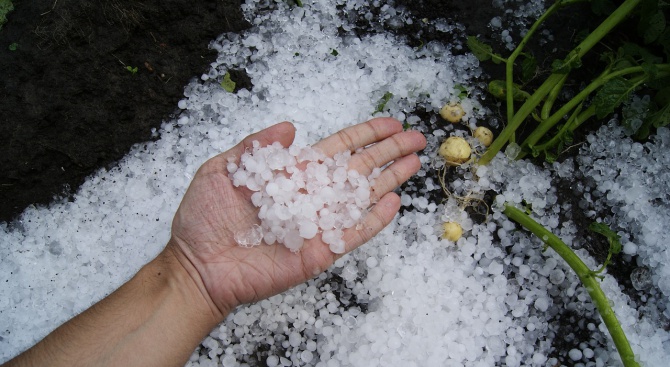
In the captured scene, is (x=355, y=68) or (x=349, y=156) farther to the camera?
(x=355, y=68)

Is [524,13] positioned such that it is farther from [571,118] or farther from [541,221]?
[541,221]

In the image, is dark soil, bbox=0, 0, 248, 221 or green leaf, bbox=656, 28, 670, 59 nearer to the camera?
green leaf, bbox=656, 28, 670, 59

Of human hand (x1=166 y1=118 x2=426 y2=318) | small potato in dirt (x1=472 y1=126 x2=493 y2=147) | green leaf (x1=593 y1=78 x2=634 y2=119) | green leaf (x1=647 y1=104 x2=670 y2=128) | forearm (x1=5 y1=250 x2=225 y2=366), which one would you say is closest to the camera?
forearm (x1=5 y1=250 x2=225 y2=366)

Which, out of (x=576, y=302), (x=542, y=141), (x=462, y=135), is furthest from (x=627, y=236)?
(x=462, y=135)

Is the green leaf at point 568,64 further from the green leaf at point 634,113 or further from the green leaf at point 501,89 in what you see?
the green leaf at point 634,113

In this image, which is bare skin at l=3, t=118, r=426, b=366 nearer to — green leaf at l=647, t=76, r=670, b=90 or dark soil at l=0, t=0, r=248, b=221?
dark soil at l=0, t=0, r=248, b=221

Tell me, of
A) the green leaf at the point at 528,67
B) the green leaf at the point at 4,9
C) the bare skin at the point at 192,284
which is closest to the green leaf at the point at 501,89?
the green leaf at the point at 528,67

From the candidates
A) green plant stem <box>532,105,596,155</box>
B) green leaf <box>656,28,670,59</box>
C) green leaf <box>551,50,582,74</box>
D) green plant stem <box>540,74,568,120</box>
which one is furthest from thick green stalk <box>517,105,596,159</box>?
green leaf <box>656,28,670,59</box>
